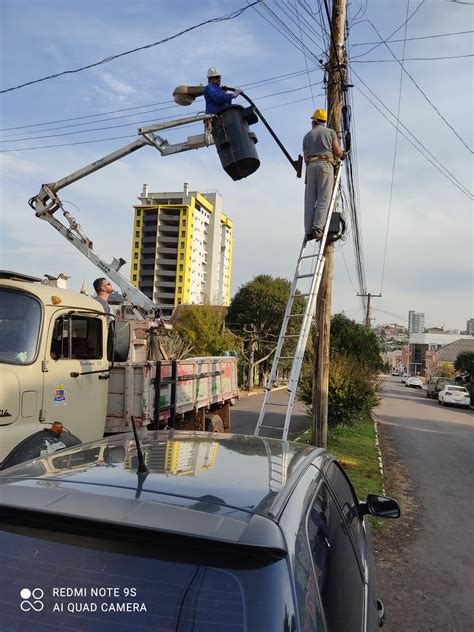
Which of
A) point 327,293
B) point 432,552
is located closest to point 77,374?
point 327,293

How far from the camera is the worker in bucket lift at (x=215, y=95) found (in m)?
6.94

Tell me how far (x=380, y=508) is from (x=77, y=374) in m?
3.72

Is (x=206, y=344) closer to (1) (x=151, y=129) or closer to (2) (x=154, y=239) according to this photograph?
(1) (x=151, y=129)

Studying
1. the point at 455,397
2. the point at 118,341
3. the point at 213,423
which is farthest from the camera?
the point at 455,397

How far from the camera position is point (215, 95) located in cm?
696

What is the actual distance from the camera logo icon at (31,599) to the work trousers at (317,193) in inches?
243

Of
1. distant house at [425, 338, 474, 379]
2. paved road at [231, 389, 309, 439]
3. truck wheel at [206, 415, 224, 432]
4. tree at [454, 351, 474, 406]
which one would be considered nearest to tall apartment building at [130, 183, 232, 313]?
distant house at [425, 338, 474, 379]

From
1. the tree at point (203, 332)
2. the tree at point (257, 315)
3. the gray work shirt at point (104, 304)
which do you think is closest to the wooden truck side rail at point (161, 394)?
the gray work shirt at point (104, 304)

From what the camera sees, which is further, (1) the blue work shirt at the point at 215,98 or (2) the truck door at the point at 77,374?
(1) the blue work shirt at the point at 215,98

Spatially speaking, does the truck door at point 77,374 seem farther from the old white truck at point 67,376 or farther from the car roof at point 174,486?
the car roof at point 174,486

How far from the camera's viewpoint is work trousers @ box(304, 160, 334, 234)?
7250 mm

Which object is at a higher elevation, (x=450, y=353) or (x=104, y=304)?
(x=450, y=353)

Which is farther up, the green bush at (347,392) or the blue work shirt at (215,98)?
the blue work shirt at (215,98)

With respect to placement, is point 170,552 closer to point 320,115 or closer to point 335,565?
point 335,565
